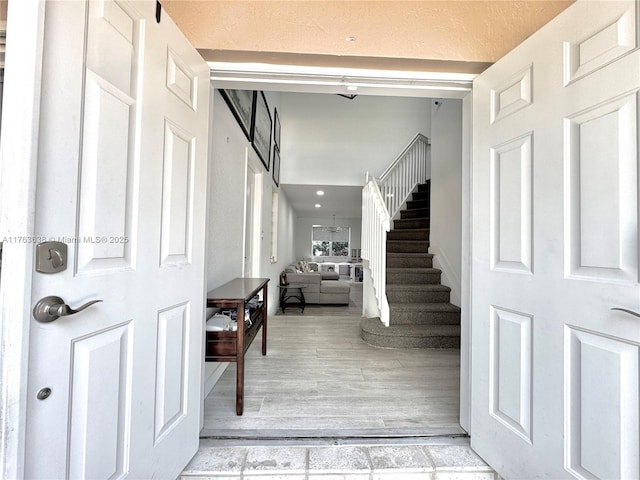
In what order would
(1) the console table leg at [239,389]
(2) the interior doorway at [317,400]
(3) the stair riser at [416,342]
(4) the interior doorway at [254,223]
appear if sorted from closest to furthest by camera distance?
(2) the interior doorway at [317,400] < (1) the console table leg at [239,389] < (3) the stair riser at [416,342] < (4) the interior doorway at [254,223]

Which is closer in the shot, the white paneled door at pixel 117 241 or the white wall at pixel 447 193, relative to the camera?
the white paneled door at pixel 117 241

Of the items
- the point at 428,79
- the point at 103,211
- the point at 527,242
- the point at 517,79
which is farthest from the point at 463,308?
the point at 103,211

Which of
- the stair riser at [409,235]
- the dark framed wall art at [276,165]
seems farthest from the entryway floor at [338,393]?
the dark framed wall art at [276,165]

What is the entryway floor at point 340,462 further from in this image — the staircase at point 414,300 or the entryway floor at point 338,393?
the staircase at point 414,300

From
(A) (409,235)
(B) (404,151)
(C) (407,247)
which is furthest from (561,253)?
(B) (404,151)

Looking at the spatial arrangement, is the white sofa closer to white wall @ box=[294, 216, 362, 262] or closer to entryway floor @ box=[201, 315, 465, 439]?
entryway floor @ box=[201, 315, 465, 439]

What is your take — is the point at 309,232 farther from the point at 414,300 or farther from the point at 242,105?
the point at 242,105

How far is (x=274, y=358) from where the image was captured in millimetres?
2666

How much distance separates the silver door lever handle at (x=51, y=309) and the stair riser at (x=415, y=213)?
16.3 ft

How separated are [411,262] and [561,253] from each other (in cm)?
313

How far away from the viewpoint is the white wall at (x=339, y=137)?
564 cm

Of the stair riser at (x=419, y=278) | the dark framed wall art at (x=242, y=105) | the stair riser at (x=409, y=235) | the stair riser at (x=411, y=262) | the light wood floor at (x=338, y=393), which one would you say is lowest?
the light wood floor at (x=338, y=393)

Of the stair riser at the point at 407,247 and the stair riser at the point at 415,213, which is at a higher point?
the stair riser at the point at 415,213

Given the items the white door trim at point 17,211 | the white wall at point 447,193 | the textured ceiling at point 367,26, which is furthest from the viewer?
the white wall at point 447,193
